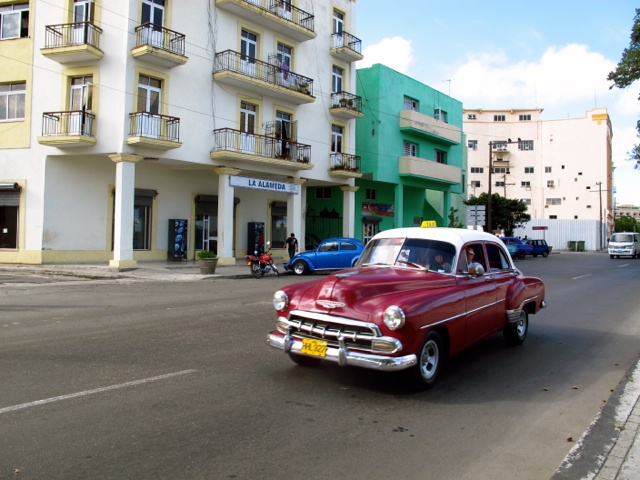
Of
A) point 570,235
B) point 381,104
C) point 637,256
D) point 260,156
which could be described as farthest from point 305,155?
point 570,235

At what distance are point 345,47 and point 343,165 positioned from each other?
6.67 meters

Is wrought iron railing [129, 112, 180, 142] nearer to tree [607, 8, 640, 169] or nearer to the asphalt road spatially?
the asphalt road

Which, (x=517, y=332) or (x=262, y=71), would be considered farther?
(x=262, y=71)

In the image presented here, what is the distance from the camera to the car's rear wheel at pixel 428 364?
5.30m

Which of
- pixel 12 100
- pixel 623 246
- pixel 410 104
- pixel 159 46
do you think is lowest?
pixel 623 246

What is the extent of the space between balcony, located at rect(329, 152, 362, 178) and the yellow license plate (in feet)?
81.5

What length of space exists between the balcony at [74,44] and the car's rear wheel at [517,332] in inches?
745

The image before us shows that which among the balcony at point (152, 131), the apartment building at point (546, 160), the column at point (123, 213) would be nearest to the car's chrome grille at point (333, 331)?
the column at point (123, 213)

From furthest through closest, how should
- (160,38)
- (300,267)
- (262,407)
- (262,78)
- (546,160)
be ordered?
(546,160)
(262,78)
(300,267)
(160,38)
(262,407)

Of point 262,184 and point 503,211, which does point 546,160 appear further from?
point 262,184

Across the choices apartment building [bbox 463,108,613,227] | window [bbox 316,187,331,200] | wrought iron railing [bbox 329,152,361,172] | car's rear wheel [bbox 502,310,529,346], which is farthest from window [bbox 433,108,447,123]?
apartment building [bbox 463,108,613,227]

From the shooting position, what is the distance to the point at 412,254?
6688 mm

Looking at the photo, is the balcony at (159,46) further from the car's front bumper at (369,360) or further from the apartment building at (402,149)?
the car's front bumper at (369,360)

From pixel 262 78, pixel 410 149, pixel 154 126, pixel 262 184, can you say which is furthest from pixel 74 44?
pixel 410 149
